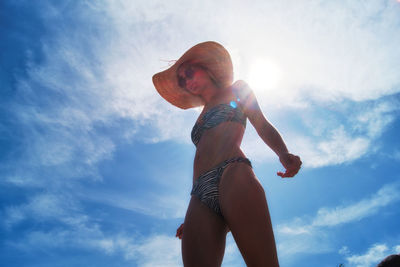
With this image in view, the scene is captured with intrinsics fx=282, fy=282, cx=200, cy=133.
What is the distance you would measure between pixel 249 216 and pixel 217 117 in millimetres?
1428

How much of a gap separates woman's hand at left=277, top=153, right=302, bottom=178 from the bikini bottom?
→ 1.16 ft

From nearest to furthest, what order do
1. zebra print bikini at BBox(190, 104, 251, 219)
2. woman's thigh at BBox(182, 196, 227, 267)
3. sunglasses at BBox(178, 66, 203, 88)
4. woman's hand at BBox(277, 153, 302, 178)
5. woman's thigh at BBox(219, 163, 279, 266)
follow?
woman's thigh at BBox(219, 163, 279, 266) < woman's thigh at BBox(182, 196, 227, 267) < woman's hand at BBox(277, 153, 302, 178) < zebra print bikini at BBox(190, 104, 251, 219) < sunglasses at BBox(178, 66, 203, 88)

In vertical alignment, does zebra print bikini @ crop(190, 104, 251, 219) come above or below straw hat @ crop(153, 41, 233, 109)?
below

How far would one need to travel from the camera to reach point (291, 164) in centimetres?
272

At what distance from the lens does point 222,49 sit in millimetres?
4695

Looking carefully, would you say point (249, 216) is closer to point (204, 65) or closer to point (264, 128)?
point (264, 128)

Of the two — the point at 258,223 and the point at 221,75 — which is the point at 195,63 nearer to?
the point at 221,75

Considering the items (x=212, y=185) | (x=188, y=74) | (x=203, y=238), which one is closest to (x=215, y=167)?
(x=212, y=185)

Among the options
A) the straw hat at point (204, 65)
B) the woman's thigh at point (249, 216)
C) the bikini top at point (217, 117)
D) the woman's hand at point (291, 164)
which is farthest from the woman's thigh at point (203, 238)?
the straw hat at point (204, 65)

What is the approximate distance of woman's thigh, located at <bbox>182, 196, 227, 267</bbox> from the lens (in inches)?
99.5

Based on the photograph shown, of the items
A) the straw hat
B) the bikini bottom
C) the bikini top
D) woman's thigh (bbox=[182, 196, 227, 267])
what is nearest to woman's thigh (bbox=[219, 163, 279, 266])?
the bikini bottom

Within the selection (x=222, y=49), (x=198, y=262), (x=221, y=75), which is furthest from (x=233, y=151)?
(x=222, y=49)

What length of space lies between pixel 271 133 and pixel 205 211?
113cm

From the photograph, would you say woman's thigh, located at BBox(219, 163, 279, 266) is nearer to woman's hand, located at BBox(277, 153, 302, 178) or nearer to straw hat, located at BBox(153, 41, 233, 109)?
woman's hand, located at BBox(277, 153, 302, 178)
